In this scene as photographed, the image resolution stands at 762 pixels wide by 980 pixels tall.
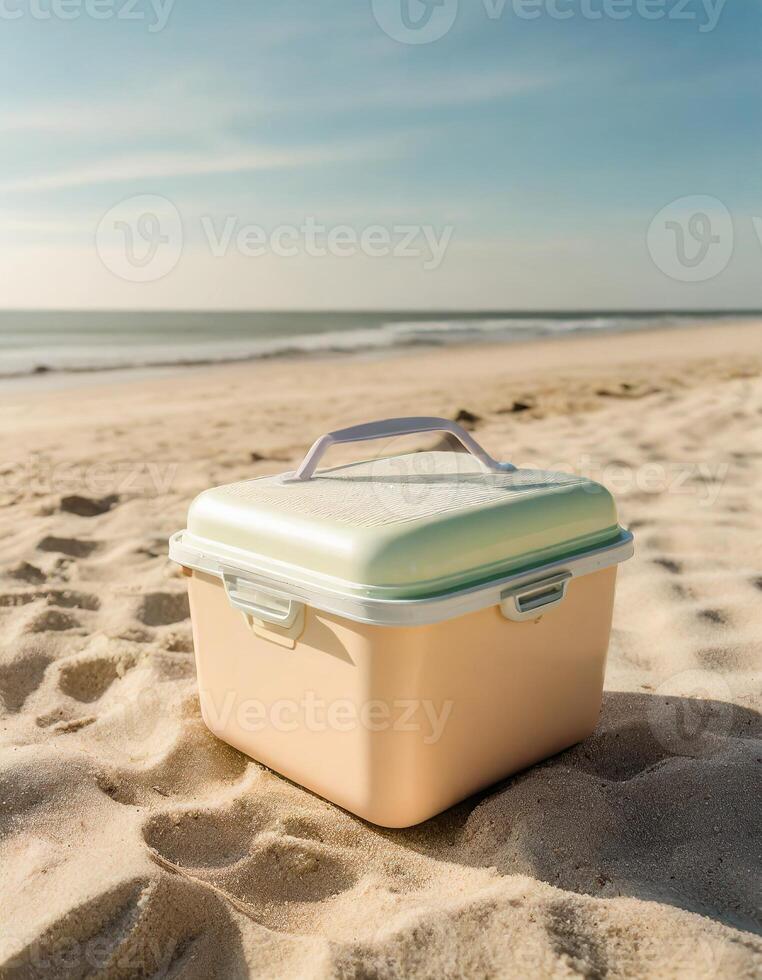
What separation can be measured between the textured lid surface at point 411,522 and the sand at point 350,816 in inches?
16.6

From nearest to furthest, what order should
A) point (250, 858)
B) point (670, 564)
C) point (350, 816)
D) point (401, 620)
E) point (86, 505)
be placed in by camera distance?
point (401, 620) → point (250, 858) → point (350, 816) → point (670, 564) → point (86, 505)

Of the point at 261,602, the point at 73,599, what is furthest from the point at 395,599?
the point at 73,599

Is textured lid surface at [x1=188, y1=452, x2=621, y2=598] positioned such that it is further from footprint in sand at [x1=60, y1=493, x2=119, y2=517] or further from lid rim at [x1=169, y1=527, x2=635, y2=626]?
footprint in sand at [x1=60, y1=493, x2=119, y2=517]

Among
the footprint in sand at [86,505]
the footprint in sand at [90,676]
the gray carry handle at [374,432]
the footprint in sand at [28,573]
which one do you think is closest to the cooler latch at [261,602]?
the gray carry handle at [374,432]

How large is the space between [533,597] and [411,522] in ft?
0.94

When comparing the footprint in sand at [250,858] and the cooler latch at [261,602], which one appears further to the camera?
the cooler latch at [261,602]

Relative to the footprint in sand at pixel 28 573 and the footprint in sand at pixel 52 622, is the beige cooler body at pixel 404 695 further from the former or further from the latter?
the footprint in sand at pixel 28 573

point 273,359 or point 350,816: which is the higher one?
point 350,816

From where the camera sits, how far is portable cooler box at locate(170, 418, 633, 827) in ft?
4.29

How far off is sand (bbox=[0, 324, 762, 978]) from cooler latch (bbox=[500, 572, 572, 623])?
31cm

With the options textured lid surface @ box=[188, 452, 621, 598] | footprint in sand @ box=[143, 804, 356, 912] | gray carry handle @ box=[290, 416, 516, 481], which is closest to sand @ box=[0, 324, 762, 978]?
footprint in sand @ box=[143, 804, 356, 912]

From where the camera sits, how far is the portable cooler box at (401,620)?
4.29 ft

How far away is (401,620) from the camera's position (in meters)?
1.26

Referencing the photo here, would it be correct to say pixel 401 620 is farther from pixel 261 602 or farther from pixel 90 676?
pixel 90 676
